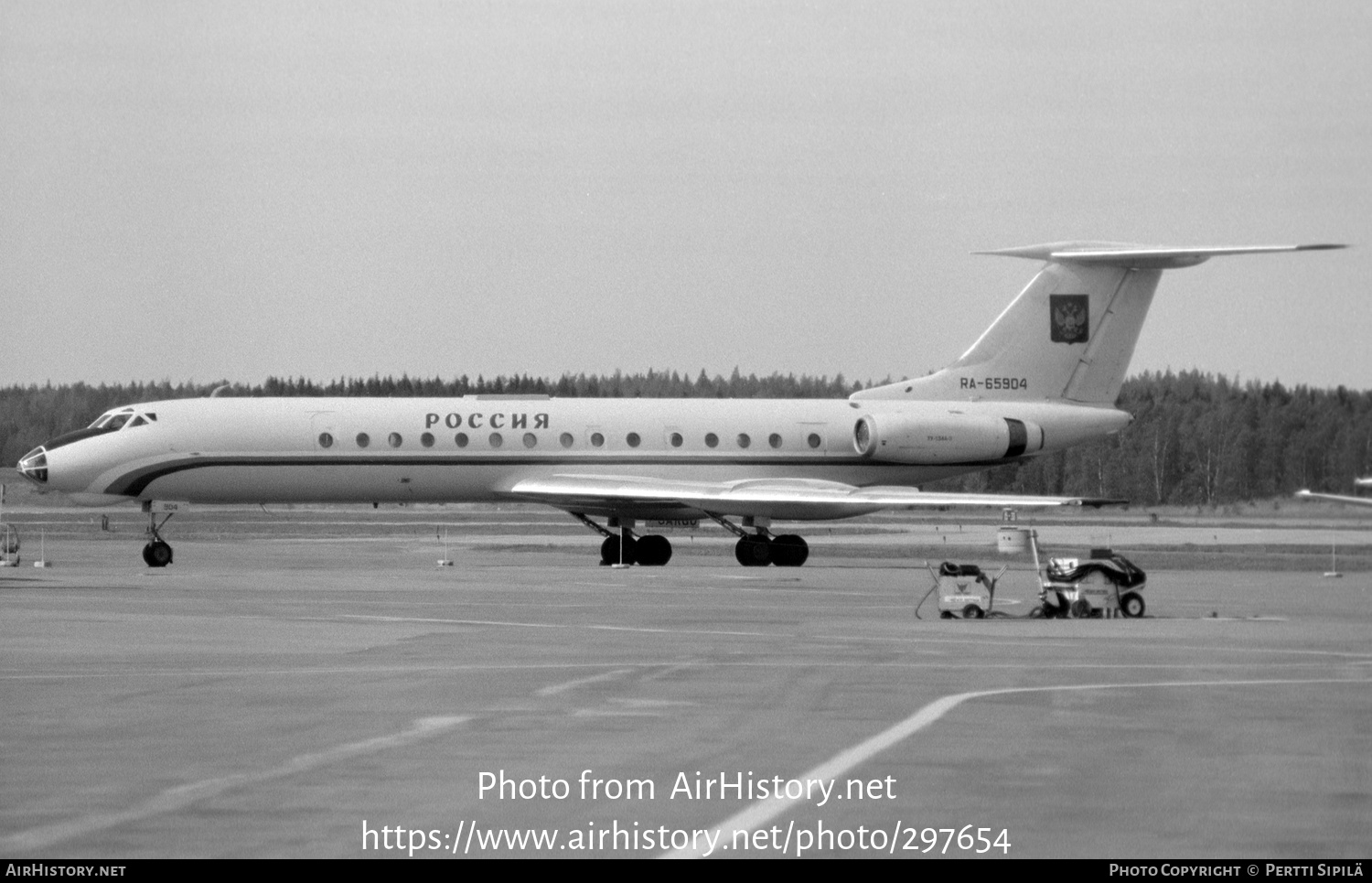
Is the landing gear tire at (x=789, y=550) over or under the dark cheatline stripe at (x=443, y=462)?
under

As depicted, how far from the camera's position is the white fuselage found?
4016 centimetres

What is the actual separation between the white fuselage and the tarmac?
13234 mm

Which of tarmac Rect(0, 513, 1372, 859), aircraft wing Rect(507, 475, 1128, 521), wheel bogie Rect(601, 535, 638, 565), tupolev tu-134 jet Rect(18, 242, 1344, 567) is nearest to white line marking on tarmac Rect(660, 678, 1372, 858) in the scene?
tarmac Rect(0, 513, 1372, 859)

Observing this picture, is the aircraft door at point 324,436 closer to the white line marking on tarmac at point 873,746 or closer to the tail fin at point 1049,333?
the tail fin at point 1049,333

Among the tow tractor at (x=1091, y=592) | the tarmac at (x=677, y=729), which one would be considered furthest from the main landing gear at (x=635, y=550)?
the tow tractor at (x=1091, y=592)

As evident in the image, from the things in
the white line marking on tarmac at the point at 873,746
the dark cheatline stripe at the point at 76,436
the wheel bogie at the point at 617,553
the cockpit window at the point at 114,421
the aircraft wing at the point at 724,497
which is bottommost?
the wheel bogie at the point at 617,553

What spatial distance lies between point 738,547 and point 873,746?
92.2 feet

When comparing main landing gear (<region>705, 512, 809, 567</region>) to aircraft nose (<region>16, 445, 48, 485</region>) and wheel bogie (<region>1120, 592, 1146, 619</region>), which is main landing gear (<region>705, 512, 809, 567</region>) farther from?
wheel bogie (<region>1120, 592, 1146, 619</region>)

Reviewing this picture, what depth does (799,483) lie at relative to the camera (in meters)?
40.4

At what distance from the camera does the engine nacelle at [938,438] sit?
138 ft

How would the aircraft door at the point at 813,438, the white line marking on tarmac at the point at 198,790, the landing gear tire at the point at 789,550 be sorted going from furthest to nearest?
the aircraft door at the point at 813,438
the landing gear tire at the point at 789,550
the white line marking on tarmac at the point at 198,790

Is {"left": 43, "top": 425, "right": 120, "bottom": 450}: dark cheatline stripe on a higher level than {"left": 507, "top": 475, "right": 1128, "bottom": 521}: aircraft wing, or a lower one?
higher

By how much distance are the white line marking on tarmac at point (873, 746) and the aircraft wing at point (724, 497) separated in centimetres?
2046

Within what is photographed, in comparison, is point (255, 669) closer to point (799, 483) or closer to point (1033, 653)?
point (1033, 653)
